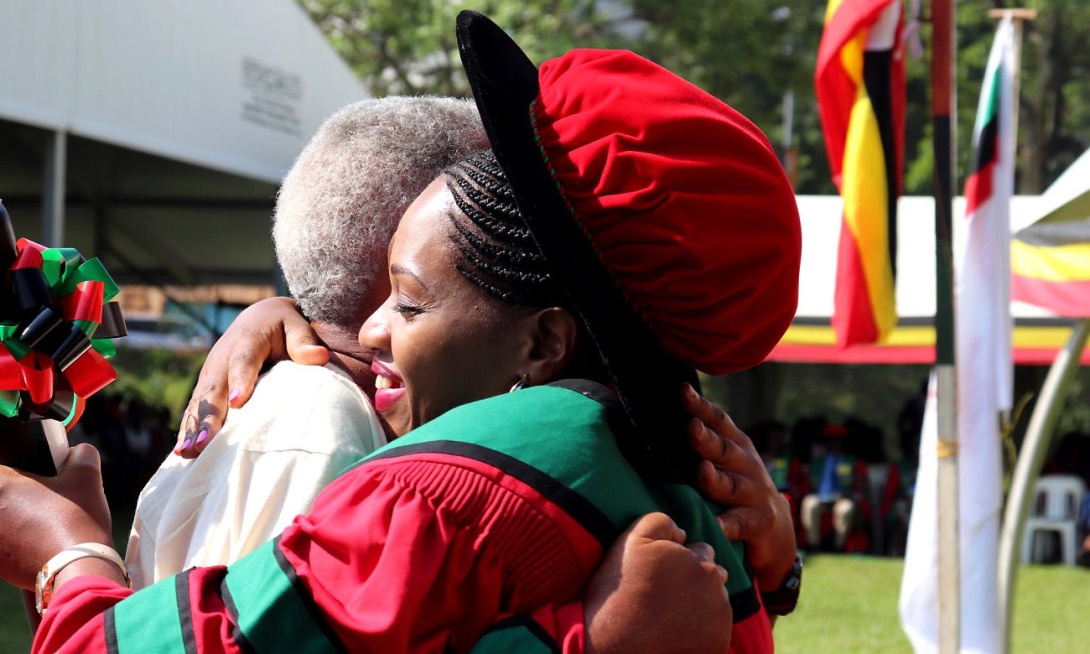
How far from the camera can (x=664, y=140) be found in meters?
1.27

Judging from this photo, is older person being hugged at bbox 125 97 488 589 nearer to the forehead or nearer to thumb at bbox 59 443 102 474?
thumb at bbox 59 443 102 474

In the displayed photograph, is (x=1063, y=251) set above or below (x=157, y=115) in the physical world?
below

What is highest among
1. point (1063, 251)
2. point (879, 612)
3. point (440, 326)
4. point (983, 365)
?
point (440, 326)

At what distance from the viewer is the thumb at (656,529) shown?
119 centimetres

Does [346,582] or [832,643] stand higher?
[346,582]

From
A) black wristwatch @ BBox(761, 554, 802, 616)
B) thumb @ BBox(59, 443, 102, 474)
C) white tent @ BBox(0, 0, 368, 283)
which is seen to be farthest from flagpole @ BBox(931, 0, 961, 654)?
white tent @ BBox(0, 0, 368, 283)

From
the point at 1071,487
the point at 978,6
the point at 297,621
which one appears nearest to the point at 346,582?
the point at 297,621

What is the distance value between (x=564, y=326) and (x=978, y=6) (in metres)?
21.8

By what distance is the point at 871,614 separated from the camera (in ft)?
29.9

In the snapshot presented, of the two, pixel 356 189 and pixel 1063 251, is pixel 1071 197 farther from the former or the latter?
pixel 356 189

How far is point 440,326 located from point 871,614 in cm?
839

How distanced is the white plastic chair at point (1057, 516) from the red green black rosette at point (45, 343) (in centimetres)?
1149

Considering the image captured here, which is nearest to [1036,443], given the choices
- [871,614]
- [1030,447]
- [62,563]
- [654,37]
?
[1030,447]

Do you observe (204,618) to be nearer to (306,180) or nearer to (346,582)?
(346,582)
